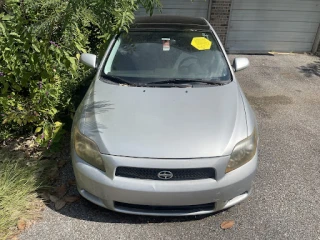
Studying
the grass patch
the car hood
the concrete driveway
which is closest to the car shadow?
the concrete driveway

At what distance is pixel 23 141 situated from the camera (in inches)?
133

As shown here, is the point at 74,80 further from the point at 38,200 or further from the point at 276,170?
the point at 276,170

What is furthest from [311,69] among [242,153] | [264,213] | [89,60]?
[89,60]

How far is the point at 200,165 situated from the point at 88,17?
1435 mm

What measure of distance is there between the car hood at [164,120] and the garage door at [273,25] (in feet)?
16.4

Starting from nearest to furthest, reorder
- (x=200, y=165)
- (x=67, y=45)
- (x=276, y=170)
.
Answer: (x=200, y=165), (x=67, y=45), (x=276, y=170)

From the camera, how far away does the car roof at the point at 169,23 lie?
3.36 meters

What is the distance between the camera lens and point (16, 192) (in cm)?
255

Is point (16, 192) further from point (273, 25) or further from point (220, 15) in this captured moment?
point (273, 25)

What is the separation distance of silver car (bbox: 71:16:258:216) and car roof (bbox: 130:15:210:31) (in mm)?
681

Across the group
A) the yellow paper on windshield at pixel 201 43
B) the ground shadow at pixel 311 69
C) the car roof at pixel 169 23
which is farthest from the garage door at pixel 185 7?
the yellow paper on windshield at pixel 201 43

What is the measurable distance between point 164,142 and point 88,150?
597 mm

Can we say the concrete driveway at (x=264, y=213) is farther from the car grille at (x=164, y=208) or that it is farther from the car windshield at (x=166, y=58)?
the car windshield at (x=166, y=58)

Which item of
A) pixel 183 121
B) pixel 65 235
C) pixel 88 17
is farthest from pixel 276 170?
pixel 88 17
